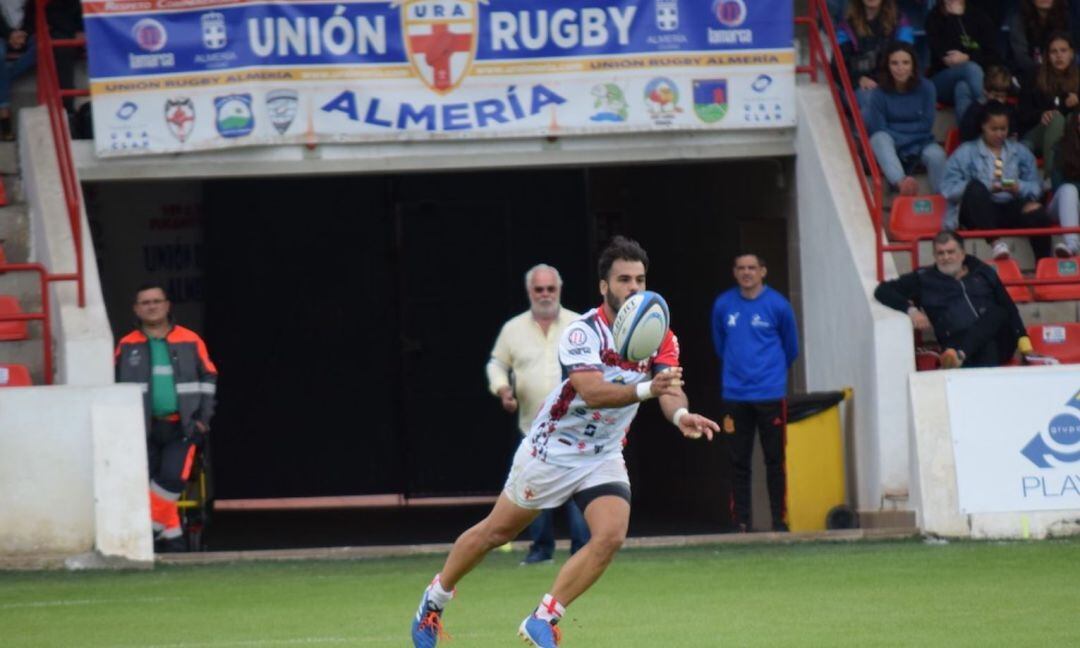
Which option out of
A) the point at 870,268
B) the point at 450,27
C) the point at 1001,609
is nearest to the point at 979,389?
the point at 870,268

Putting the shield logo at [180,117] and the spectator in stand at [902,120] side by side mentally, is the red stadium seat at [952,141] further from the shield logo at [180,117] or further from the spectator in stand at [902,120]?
the shield logo at [180,117]

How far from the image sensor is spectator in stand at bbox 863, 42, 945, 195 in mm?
17469

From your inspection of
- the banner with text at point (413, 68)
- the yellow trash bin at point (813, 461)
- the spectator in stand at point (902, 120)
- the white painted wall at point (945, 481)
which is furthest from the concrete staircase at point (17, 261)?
the spectator in stand at point (902, 120)

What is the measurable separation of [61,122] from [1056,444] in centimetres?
836

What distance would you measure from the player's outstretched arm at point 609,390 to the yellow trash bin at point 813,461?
7496mm

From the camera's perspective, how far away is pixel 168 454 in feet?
52.3

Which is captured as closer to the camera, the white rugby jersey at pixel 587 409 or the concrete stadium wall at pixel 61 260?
the white rugby jersey at pixel 587 409

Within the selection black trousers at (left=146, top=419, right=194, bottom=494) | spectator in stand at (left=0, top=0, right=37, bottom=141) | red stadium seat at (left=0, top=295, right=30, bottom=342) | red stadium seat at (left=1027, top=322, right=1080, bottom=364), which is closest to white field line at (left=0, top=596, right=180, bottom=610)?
black trousers at (left=146, top=419, right=194, bottom=494)

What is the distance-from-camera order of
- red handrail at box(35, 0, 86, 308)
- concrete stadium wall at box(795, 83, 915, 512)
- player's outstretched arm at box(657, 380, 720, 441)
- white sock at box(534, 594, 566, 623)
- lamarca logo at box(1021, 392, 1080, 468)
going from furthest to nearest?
1. red handrail at box(35, 0, 86, 308)
2. concrete stadium wall at box(795, 83, 915, 512)
3. lamarca logo at box(1021, 392, 1080, 468)
4. white sock at box(534, 594, 566, 623)
5. player's outstretched arm at box(657, 380, 720, 441)

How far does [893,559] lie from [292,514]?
33.4 ft

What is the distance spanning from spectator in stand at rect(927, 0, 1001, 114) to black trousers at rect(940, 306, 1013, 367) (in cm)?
328

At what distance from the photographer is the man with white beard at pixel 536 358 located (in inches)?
565

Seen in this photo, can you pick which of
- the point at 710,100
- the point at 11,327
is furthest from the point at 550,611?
the point at 710,100

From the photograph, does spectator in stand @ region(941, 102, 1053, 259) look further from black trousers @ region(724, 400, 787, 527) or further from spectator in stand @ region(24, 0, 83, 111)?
spectator in stand @ region(24, 0, 83, 111)
